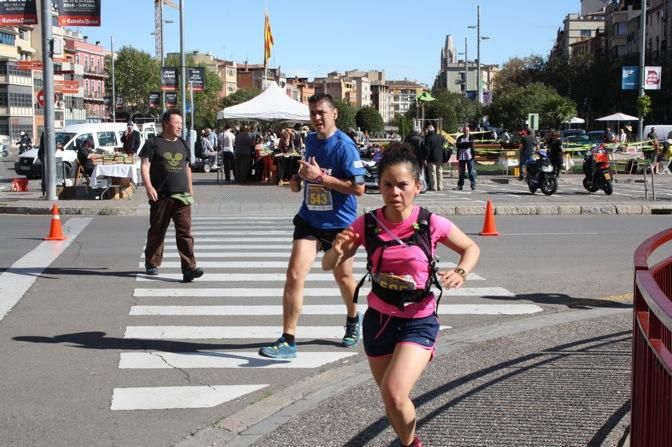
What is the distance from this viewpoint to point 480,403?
585cm

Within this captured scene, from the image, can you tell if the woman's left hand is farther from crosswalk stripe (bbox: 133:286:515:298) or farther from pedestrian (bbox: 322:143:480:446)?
crosswalk stripe (bbox: 133:286:515:298)

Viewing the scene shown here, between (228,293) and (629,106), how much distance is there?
8549cm

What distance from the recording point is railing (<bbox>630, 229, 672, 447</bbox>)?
3451 mm

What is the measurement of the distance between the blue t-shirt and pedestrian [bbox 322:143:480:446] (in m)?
2.25

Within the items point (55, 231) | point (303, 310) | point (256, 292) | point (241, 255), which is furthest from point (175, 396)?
point (55, 231)

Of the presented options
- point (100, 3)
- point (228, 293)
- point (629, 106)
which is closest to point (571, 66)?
point (629, 106)

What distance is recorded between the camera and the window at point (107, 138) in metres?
34.3

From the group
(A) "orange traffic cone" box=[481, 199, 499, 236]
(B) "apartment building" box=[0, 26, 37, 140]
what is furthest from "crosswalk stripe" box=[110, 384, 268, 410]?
(B) "apartment building" box=[0, 26, 37, 140]

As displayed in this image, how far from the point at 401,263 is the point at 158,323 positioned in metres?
4.48

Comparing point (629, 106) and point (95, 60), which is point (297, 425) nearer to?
point (629, 106)

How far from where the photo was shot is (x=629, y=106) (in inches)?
3551

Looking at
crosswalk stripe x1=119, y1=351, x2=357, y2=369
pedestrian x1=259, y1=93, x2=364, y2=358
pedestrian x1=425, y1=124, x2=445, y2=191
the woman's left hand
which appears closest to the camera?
the woman's left hand

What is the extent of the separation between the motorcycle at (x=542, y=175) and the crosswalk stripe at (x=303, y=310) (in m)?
16.2

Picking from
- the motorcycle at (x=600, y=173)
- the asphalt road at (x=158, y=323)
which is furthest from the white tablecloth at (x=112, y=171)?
the motorcycle at (x=600, y=173)
